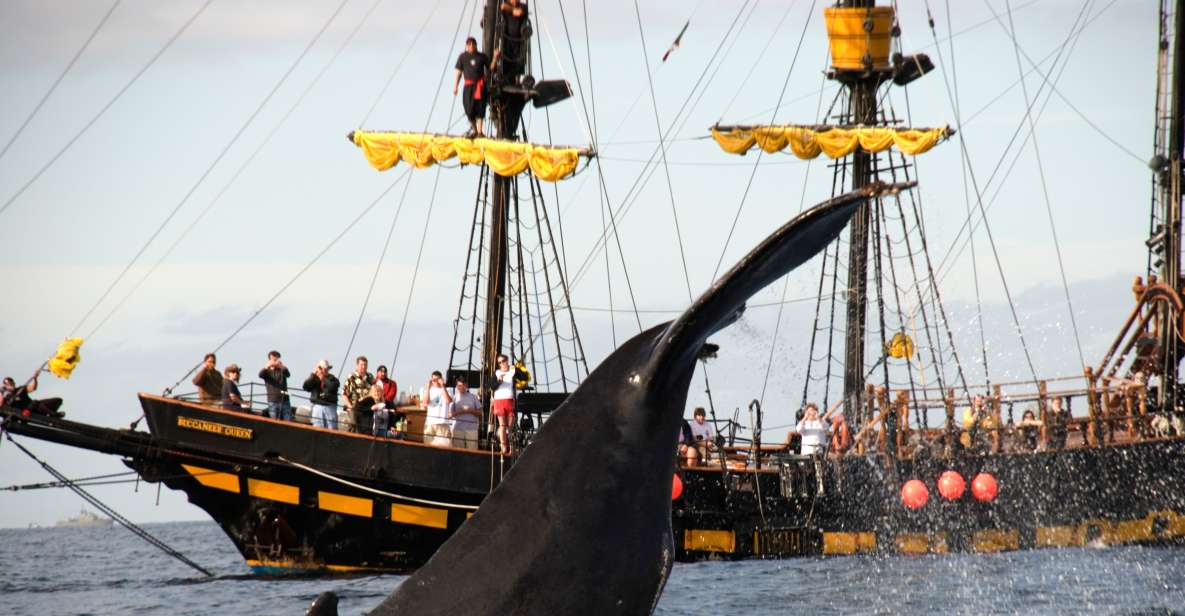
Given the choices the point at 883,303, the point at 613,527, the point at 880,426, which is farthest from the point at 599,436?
the point at 883,303

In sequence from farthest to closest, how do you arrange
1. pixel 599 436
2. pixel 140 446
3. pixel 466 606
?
pixel 140 446
pixel 599 436
pixel 466 606

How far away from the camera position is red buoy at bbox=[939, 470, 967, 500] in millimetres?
28703

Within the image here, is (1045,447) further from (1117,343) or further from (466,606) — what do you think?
(466,606)

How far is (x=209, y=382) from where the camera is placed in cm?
2672

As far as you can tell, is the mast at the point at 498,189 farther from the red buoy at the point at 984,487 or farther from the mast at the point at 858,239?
the red buoy at the point at 984,487

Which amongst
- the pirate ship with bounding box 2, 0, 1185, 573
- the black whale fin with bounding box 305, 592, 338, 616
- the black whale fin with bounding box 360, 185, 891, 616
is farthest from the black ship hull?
the black whale fin with bounding box 360, 185, 891, 616

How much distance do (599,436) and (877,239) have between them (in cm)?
3364

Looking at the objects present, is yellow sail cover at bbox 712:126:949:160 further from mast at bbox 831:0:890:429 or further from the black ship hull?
the black ship hull

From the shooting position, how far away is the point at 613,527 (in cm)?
455

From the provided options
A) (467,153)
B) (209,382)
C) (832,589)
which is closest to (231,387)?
(209,382)

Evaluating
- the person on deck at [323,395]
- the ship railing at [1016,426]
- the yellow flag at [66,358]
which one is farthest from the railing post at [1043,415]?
the yellow flag at [66,358]

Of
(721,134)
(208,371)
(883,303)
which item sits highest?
(721,134)

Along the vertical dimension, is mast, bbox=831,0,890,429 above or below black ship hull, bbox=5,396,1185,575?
above

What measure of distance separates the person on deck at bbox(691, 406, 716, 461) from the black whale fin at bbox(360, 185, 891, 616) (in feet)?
79.7
